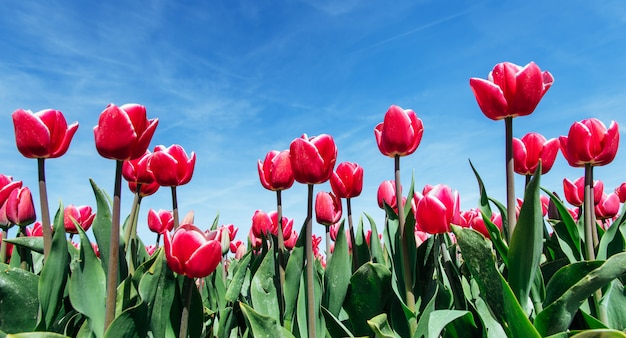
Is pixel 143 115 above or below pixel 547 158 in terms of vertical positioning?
above

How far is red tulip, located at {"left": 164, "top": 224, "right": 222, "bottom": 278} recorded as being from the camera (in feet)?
7.06

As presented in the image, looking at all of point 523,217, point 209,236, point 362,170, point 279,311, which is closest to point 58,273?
point 209,236

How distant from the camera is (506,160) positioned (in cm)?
228

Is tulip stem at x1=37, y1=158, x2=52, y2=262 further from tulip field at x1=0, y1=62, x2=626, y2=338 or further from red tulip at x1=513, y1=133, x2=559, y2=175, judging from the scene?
red tulip at x1=513, y1=133, x2=559, y2=175

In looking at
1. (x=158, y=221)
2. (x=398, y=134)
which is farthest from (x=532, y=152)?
(x=158, y=221)

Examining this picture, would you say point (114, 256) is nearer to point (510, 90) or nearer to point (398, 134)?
point (398, 134)

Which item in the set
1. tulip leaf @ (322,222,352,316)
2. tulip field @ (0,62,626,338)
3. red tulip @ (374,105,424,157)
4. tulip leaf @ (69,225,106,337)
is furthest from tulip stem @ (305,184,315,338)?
tulip leaf @ (69,225,106,337)

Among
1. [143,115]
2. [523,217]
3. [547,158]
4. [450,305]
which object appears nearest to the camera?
[523,217]

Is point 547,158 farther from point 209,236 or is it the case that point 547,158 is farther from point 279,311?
point 209,236

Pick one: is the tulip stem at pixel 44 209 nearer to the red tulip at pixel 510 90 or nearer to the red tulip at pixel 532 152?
the red tulip at pixel 510 90

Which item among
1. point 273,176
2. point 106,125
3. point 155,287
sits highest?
point 106,125

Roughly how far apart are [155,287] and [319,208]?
1.32 meters

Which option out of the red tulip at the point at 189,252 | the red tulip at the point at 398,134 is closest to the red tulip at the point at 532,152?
the red tulip at the point at 398,134

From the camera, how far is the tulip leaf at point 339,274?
2633 millimetres
